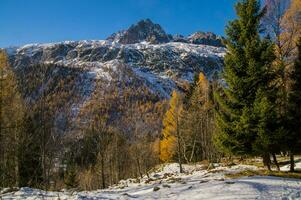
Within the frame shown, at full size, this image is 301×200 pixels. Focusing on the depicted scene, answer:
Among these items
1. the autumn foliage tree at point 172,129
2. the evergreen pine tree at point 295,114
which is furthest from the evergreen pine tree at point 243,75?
the autumn foliage tree at point 172,129

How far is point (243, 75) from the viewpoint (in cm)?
2083

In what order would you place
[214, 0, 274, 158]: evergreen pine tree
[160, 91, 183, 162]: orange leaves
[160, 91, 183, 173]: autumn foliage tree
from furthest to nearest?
[160, 91, 183, 173]: autumn foliage tree → [160, 91, 183, 162]: orange leaves → [214, 0, 274, 158]: evergreen pine tree

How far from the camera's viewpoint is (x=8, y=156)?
1120 inches

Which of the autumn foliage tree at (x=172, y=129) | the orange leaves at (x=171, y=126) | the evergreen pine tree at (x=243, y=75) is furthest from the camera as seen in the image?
the autumn foliage tree at (x=172, y=129)

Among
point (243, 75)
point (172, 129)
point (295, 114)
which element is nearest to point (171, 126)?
point (172, 129)

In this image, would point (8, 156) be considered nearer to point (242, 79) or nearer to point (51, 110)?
point (51, 110)

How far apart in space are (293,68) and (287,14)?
3.43m

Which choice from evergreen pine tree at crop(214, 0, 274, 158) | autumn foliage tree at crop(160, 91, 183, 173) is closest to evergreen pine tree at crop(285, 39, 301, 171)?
Result: evergreen pine tree at crop(214, 0, 274, 158)

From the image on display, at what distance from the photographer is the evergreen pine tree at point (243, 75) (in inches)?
772

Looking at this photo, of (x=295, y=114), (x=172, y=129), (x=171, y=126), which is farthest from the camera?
(x=171, y=126)

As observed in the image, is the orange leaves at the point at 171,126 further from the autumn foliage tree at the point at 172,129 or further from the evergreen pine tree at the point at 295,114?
the evergreen pine tree at the point at 295,114

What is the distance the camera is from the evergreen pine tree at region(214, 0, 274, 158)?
1961 centimetres

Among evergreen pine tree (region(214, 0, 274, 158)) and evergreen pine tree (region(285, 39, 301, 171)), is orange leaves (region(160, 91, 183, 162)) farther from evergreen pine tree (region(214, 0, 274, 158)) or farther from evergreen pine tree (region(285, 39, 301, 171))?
evergreen pine tree (region(285, 39, 301, 171))

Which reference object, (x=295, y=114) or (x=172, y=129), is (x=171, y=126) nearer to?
(x=172, y=129)
